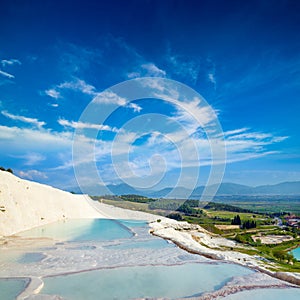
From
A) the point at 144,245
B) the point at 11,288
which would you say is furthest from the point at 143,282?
the point at 144,245

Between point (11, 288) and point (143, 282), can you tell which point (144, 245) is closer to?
point (143, 282)

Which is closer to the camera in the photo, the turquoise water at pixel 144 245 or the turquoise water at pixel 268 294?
the turquoise water at pixel 268 294

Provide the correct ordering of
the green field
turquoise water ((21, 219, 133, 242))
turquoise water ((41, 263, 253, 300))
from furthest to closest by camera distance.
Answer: the green field → turquoise water ((21, 219, 133, 242)) → turquoise water ((41, 263, 253, 300))

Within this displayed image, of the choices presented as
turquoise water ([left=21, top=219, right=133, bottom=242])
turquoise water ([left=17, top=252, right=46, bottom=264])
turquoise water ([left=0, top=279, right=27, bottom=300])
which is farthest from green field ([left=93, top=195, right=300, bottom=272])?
turquoise water ([left=17, top=252, right=46, bottom=264])

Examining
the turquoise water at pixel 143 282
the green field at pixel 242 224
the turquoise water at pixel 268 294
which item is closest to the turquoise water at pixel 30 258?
the turquoise water at pixel 143 282

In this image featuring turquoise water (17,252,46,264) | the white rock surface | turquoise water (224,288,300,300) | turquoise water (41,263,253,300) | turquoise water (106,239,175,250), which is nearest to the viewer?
turquoise water (224,288,300,300)

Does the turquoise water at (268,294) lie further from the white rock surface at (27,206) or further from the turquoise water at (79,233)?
the white rock surface at (27,206)

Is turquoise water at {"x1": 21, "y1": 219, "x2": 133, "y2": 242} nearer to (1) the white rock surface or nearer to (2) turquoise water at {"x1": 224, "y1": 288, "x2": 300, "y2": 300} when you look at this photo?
(1) the white rock surface
